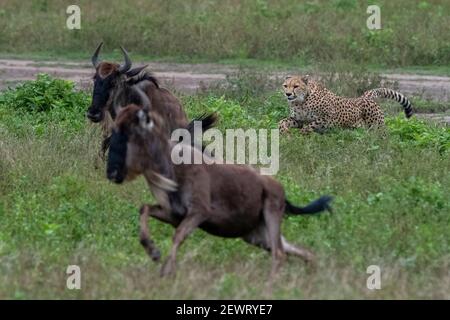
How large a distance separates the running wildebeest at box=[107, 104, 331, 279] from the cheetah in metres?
5.31

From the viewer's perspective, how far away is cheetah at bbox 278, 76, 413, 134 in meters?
14.1

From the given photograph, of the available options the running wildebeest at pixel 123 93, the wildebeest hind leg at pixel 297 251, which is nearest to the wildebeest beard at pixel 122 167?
the wildebeest hind leg at pixel 297 251

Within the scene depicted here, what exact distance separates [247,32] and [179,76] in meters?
2.02

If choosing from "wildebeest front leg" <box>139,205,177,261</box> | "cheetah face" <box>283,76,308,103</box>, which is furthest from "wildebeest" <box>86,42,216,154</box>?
"cheetah face" <box>283,76,308,103</box>

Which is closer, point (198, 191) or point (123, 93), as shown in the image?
point (198, 191)

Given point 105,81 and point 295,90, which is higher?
point 105,81

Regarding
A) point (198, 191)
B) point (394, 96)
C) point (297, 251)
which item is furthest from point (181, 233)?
point (394, 96)

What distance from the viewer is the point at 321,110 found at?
14.1m

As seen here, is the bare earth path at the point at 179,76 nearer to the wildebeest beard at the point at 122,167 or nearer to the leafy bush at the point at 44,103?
the leafy bush at the point at 44,103

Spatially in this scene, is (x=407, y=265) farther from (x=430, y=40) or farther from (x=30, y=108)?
(x=430, y=40)

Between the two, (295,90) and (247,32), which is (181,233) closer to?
(295,90)

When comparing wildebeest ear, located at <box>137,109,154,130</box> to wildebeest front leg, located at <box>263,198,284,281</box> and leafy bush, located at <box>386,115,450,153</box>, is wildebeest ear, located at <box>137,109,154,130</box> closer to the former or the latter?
wildebeest front leg, located at <box>263,198,284,281</box>

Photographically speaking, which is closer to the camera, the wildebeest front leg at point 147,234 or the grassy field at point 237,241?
the grassy field at point 237,241

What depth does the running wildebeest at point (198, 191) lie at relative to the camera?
330 inches
